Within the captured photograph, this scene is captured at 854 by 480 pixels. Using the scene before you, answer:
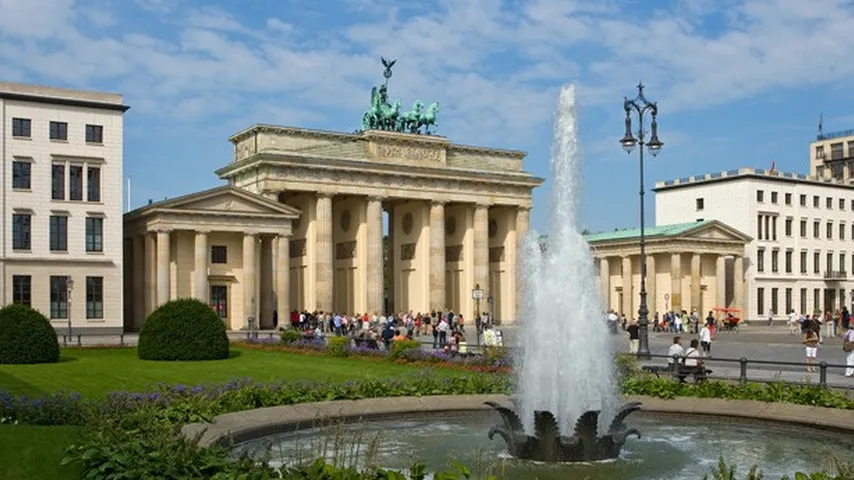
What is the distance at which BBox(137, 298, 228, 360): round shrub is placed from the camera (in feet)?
121

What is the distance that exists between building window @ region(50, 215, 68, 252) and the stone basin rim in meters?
44.1

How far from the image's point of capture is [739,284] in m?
95.0

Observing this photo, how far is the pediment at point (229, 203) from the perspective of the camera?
64.3 m

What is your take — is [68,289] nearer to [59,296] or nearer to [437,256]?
[59,296]

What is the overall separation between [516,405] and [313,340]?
1154 inches

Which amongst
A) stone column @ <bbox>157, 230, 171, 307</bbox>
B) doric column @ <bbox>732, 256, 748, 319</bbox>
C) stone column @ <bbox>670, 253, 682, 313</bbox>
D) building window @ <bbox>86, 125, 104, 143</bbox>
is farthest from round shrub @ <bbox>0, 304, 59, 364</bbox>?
doric column @ <bbox>732, 256, 748, 319</bbox>

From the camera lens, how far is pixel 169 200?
2505 inches

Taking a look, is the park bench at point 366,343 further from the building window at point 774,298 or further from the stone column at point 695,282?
the building window at point 774,298

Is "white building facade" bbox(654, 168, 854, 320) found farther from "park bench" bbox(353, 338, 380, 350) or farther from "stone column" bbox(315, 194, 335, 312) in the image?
"park bench" bbox(353, 338, 380, 350)

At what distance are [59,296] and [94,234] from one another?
438 centimetres

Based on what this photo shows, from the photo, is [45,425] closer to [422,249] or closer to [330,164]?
[330,164]

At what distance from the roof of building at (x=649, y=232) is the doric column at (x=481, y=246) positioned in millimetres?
8777

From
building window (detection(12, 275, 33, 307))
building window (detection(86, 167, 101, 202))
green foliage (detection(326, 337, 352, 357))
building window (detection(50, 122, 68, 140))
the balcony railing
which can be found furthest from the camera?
the balcony railing

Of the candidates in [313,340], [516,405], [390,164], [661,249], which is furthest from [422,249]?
[516,405]
